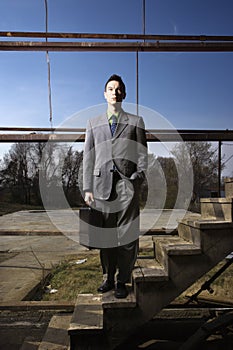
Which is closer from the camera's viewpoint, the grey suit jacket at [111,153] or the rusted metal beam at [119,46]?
the grey suit jacket at [111,153]

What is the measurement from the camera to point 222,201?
203cm

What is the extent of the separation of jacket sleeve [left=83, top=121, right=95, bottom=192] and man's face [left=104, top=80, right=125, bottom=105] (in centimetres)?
27

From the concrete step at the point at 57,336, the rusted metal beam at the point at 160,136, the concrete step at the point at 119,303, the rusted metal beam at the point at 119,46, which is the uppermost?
the rusted metal beam at the point at 119,46

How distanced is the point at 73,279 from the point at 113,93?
132 inches

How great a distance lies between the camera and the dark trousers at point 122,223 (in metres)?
1.94

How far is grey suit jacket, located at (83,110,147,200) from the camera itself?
1.98 meters

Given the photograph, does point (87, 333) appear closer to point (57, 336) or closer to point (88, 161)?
point (57, 336)

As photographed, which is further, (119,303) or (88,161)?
(88,161)

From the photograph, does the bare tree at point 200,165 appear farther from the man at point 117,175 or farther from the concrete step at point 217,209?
the man at point 117,175

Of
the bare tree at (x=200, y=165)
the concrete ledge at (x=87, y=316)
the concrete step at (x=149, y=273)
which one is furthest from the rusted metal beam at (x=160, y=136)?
the concrete ledge at (x=87, y=316)

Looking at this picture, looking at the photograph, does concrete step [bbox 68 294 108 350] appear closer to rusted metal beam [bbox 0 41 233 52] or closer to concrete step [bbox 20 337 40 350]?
concrete step [bbox 20 337 40 350]

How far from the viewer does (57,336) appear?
212 centimetres

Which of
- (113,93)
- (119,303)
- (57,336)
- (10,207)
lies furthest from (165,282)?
(10,207)

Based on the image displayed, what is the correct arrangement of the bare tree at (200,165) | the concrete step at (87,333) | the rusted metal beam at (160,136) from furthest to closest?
the bare tree at (200,165) < the rusted metal beam at (160,136) < the concrete step at (87,333)
